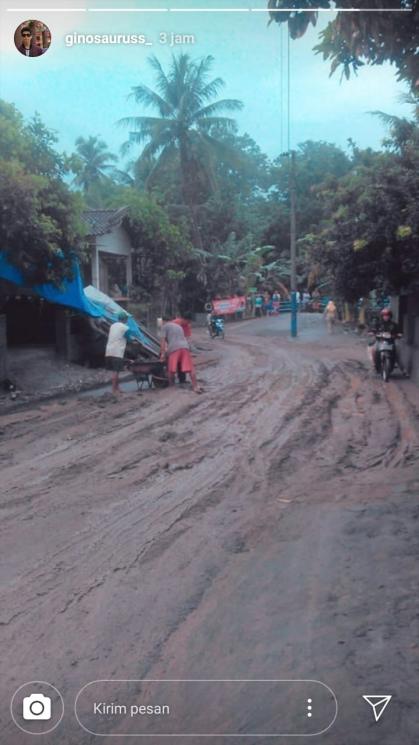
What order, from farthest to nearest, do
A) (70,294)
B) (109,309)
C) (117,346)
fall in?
(109,309) → (70,294) → (117,346)

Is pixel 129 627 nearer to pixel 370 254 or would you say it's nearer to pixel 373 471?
pixel 373 471

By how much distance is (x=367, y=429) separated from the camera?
794 cm

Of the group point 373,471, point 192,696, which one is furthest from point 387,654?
point 373,471

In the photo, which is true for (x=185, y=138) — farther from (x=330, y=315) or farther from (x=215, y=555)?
(x=330, y=315)

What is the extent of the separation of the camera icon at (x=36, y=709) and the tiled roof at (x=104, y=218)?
1356cm

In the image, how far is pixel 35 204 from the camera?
9.48 m

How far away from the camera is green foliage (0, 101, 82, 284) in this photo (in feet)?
30.5

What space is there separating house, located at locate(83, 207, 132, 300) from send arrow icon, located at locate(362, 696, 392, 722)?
12915 mm

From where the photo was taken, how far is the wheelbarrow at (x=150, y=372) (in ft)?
38.0

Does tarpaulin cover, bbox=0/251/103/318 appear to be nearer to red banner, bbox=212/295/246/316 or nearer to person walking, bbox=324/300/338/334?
person walking, bbox=324/300/338/334

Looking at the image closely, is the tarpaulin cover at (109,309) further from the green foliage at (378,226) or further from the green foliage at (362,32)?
the green foliage at (362,32)

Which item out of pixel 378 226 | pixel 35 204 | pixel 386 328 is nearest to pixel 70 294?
pixel 35 204

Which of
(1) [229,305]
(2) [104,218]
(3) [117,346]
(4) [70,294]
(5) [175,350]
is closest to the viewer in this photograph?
(5) [175,350]

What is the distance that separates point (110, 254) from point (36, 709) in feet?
53.3
